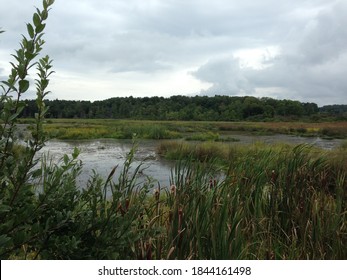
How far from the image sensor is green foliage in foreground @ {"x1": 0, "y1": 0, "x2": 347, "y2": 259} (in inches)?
67.0

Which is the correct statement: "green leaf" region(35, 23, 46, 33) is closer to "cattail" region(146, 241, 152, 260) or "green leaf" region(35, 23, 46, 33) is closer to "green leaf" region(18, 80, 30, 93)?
"green leaf" region(18, 80, 30, 93)

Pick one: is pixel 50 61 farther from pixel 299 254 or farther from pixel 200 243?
pixel 299 254

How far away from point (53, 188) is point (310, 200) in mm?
3485

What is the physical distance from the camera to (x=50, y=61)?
1.72 metres

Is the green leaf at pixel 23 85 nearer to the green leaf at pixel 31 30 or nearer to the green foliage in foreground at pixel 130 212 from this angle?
the green foliage in foreground at pixel 130 212

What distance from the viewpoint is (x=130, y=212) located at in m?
2.05

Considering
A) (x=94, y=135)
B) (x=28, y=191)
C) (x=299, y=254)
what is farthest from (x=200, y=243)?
(x=94, y=135)

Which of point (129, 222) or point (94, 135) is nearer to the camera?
point (129, 222)

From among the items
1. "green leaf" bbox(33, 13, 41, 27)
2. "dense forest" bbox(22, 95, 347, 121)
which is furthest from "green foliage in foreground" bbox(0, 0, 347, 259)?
"dense forest" bbox(22, 95, 347, 121)

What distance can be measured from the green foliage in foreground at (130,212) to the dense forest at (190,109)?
76.3 metres

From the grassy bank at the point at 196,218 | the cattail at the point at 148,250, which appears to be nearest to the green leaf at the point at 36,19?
the grassy bank at the point at 196,218

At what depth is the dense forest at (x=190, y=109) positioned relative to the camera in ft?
280

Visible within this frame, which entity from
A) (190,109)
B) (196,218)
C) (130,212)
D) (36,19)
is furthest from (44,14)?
(190,109)

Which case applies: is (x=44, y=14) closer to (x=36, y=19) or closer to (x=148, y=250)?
(x=36, y=19)
